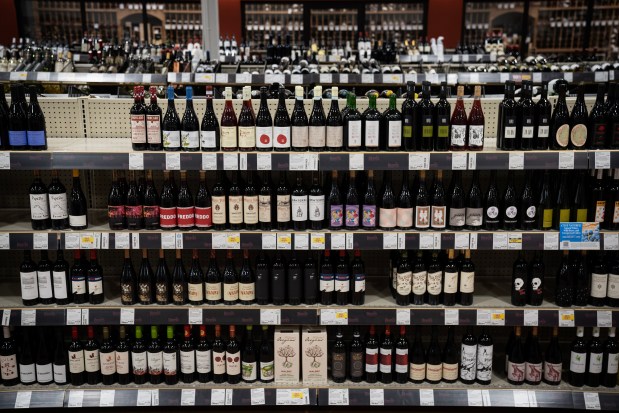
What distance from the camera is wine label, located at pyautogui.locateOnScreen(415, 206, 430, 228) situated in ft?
10.1

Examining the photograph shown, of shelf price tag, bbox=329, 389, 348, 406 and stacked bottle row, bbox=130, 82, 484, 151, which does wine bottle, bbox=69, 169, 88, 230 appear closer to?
stacked bottle row, bbox=130, 82, 484, 151

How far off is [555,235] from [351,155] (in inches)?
44.4

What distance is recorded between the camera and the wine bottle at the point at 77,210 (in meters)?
3.10

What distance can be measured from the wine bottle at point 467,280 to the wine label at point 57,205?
2122 mm

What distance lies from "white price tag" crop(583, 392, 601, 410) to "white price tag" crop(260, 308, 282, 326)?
65.8 inches

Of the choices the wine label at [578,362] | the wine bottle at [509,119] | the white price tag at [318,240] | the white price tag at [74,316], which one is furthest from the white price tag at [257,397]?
the wine bottle at [509,119]

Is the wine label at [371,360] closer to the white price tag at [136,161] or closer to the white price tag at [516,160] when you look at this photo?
the white price tag at [516,160]

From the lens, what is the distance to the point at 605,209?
10.2 feet

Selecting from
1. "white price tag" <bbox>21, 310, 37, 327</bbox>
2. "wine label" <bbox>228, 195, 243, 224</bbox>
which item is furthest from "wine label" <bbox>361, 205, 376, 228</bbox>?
"white price tag" <bbox>21, 310, 37, 327</bbox>

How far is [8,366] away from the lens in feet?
10.5

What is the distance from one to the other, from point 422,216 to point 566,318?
933 mm

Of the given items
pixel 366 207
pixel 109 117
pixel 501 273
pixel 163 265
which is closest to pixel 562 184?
pixel 501 273

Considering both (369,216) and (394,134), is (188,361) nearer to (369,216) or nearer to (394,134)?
(369,216)

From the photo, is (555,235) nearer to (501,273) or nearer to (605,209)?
(605,209)
